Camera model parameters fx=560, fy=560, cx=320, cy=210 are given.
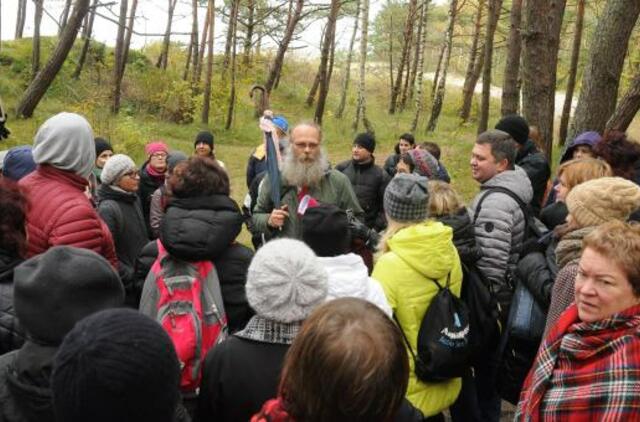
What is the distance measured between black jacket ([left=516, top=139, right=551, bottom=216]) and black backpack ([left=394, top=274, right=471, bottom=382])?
2.83m

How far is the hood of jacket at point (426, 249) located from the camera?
119 inches

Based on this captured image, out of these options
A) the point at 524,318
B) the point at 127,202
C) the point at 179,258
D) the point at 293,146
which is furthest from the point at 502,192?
the point at 127,202

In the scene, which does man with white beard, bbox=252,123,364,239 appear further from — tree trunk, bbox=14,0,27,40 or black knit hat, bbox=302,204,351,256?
tree trunk, bbox=14,0,27,40

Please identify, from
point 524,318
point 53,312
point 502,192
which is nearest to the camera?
point 53,312

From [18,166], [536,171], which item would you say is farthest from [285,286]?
[536,171]

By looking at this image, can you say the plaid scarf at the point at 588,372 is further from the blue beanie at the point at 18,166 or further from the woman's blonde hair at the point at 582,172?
the blue beanie at the point at 18,166

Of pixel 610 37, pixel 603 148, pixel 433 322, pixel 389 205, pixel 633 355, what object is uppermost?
pixel 610 37

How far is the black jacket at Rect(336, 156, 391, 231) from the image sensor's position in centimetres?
626

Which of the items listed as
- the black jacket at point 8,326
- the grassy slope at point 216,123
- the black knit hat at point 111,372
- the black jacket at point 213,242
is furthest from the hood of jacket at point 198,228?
the grassy slope at point 216,123

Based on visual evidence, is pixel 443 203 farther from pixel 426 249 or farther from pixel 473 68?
pixel 473 68

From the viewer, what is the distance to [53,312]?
69.6 inches

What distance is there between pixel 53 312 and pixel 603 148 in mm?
4020

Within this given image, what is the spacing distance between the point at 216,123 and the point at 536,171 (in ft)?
55.6

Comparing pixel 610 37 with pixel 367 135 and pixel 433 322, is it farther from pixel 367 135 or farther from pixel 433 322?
pixel 433 322
